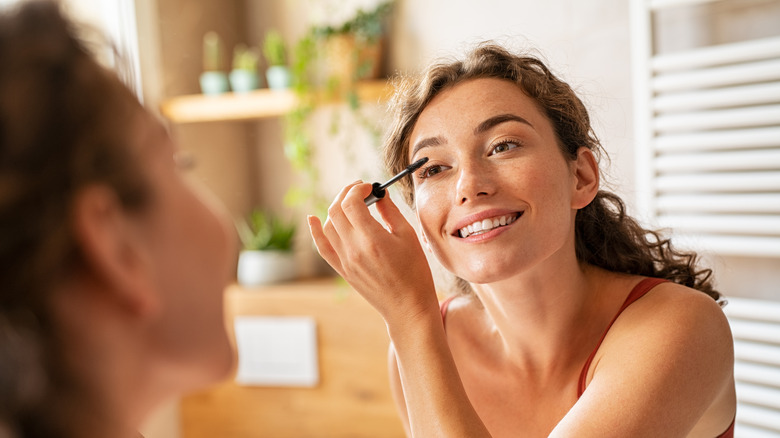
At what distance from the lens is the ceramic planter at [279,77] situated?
231cm

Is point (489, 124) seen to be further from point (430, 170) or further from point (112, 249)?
point (112, 249)

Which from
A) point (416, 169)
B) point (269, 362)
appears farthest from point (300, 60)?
point (416, 169)

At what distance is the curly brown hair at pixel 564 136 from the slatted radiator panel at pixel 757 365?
1.19 feet

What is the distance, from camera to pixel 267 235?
2.39 meters

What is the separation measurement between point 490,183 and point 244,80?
1.59 meters

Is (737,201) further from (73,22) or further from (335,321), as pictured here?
(73,22)

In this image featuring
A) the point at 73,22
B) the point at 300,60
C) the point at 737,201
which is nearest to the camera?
the point at 73,22

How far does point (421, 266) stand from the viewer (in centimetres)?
93

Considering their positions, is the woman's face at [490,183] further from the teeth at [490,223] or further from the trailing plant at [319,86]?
the trailing plant at [319,86]

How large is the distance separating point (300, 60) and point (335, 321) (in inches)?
32.2

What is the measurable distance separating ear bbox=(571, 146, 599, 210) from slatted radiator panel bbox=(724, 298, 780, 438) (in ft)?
2.09

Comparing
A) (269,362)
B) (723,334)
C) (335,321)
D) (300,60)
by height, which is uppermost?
(300,60)

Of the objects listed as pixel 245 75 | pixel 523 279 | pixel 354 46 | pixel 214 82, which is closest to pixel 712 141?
pixel 523 279

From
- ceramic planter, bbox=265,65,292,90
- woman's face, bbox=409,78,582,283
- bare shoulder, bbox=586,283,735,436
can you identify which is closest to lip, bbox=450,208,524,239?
woman's face, bbox=409,78,582,283
